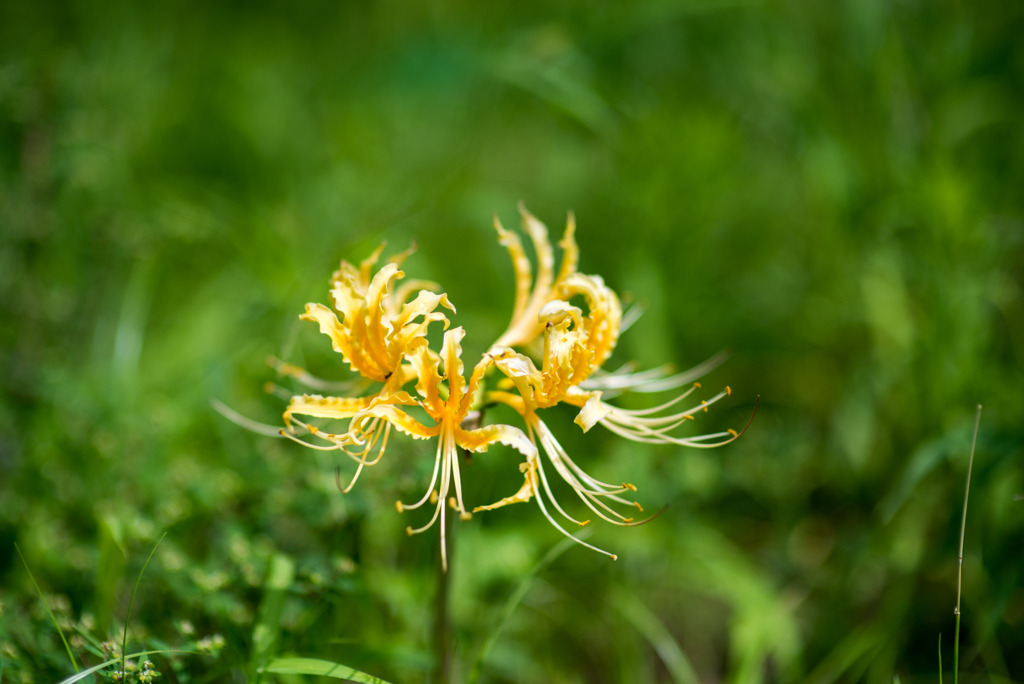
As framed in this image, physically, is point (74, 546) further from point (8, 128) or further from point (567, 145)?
point (567, 145)

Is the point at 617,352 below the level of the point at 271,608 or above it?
above

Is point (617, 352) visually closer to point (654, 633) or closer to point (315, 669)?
point (654, 633)

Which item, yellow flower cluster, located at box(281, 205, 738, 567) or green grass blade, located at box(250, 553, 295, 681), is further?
green grass blade, located at box(250, 553, 295, 681)

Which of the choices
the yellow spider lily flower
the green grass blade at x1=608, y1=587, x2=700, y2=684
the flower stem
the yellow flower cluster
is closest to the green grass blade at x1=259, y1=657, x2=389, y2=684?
the flower stem

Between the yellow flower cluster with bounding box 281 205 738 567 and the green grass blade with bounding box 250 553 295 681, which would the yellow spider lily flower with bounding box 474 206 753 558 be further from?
the green grass blade with bounding box 250 553 295 681

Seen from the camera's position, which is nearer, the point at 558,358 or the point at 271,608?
the point at 558,358

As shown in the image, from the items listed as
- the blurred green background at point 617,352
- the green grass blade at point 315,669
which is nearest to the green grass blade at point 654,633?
the blurred green background at point 617,352

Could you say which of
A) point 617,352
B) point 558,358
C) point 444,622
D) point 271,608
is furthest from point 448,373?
point 617,352
